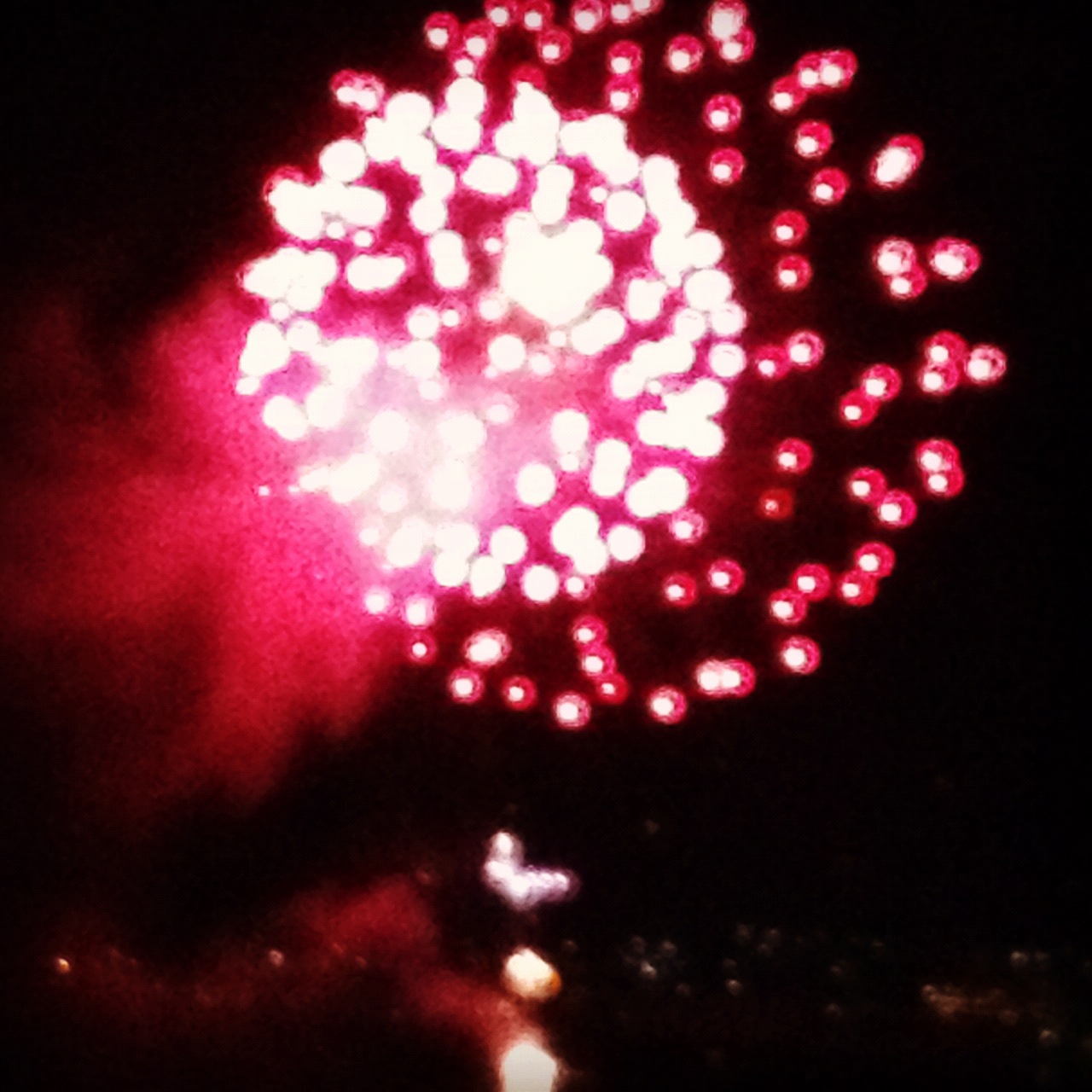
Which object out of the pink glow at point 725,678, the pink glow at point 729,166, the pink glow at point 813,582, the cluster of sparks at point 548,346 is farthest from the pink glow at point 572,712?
the pink glow at point 729,166

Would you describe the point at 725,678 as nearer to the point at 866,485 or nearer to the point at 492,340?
the point at 866,485

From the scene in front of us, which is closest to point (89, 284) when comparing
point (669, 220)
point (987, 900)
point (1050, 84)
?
point (669, 220)

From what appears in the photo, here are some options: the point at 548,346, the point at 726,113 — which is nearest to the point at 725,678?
the point at 548,346

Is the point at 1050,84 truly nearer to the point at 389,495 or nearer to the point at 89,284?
the point at 389,495

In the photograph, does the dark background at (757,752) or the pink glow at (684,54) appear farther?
the pink glow at (684,54)

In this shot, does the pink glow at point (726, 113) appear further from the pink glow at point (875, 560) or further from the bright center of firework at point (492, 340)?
the pink glow at point (875, 560)

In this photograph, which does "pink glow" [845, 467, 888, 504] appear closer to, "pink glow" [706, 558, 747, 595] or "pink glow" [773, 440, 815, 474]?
"pink glow" [773, 440, 815, 474]
